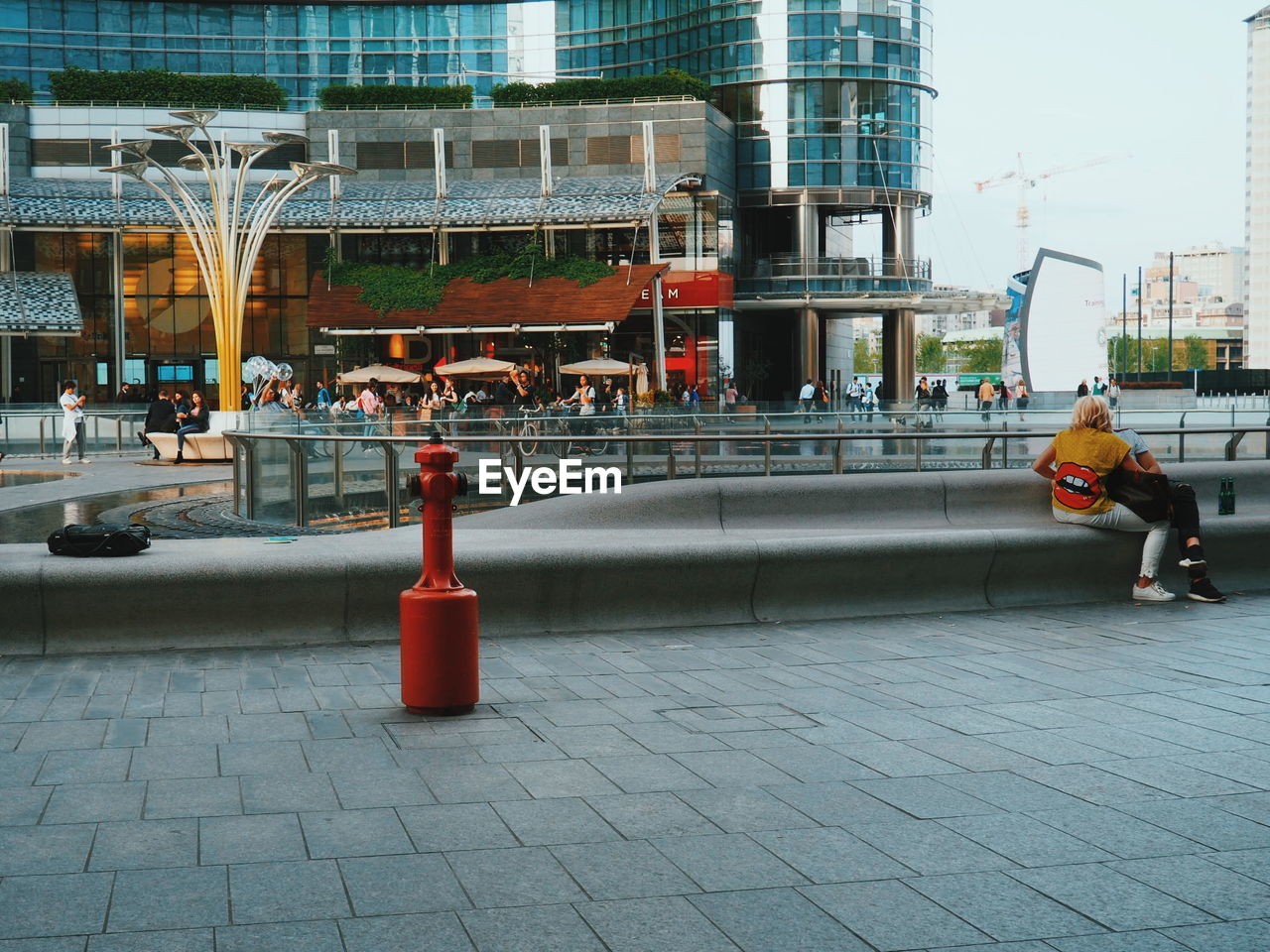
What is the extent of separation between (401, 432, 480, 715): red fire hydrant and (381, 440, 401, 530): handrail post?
5639 mm

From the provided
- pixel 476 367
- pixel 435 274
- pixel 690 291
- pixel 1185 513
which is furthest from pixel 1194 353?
pixel 1185 513

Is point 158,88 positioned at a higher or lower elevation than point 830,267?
higher

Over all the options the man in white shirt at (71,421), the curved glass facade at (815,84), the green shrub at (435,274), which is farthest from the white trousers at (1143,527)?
the curved glass facade at (815,84)

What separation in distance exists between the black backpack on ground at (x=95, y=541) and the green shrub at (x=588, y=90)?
52399 mm

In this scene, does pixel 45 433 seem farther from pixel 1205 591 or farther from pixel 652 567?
pixel 1205 591

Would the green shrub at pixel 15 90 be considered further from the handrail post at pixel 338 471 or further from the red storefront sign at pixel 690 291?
the handrail post at pixel 338 471

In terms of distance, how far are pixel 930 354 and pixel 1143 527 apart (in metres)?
162

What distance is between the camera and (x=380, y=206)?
52.2 meters

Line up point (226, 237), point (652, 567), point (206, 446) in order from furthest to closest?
point (226, 237)
point (206, 446)
point (652, 567)

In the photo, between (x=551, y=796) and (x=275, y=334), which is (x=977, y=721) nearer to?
(x=551, y=796)

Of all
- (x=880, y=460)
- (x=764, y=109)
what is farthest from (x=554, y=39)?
(x=880, y=460)

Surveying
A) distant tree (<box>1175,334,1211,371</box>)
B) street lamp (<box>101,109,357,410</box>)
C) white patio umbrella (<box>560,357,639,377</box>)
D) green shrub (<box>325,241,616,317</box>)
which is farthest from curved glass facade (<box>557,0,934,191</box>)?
distant tree (<box>1175,334,1211,371</box>)

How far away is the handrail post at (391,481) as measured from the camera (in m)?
12.2

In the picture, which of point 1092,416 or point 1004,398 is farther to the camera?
point 1004,398
